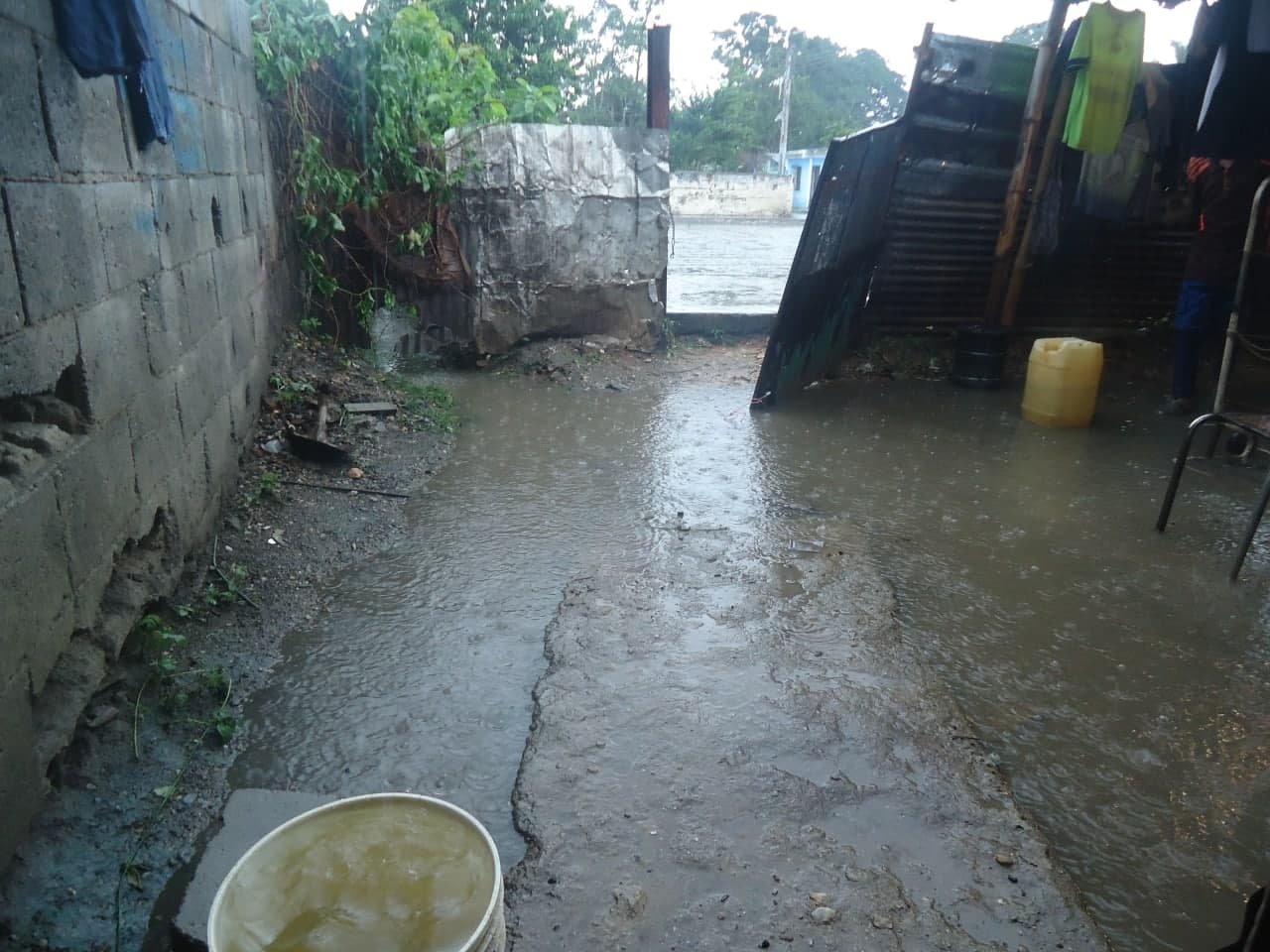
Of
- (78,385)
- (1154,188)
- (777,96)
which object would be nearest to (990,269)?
(1154,188)

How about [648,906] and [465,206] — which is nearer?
[648,906]

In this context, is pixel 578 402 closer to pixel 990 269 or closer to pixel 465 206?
pixel 465 206

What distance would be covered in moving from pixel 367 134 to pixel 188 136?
10.2 feet

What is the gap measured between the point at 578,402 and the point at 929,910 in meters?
5.28

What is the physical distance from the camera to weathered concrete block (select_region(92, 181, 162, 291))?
2.82 m

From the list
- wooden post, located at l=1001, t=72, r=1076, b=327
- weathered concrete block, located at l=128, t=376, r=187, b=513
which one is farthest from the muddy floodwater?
wooden post, located at l=1001, t=72, r=1076, b=327

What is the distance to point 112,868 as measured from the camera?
216 centimetres

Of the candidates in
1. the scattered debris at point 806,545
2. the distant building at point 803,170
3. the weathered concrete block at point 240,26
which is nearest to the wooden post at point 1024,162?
the scattered debris at point 806,545

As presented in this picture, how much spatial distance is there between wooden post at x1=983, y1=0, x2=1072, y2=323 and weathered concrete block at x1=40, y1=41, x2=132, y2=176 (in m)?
6.40

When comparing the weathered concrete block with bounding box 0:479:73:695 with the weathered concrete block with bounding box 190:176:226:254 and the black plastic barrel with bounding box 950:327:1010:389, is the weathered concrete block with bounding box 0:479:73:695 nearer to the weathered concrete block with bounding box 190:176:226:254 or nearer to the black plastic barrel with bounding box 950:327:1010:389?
the weathered concrete block with bounding box 190:176:226:254

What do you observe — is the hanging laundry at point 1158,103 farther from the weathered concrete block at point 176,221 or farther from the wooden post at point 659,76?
the weathered concrete block at point 176,221

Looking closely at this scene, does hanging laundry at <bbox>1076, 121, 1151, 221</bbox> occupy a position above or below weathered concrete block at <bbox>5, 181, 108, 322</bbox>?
above

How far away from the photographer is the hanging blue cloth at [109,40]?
8.25 feet

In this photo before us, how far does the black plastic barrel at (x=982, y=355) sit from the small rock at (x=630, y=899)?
20.7 ft
